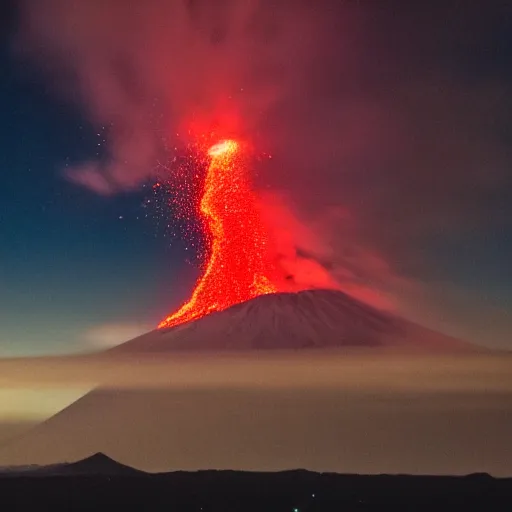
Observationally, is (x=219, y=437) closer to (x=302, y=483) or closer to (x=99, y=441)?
(x=99, y=441)

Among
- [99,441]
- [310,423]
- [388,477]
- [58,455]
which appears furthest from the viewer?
[310,423]

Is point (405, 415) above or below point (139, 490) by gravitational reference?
above

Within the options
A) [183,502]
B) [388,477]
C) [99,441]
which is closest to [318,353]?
[99,441]

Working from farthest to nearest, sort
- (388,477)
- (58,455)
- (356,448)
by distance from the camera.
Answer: (356,448)
(58,455)
(388,477)

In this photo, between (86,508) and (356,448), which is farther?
(356,448)
